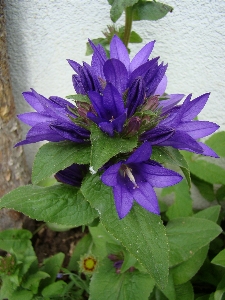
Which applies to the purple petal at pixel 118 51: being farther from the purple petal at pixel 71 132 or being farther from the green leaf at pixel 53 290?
the green leaf at pixel 53 290

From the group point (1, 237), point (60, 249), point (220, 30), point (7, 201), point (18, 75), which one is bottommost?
point (60, 249)

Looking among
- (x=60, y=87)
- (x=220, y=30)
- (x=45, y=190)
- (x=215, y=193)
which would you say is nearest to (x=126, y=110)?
(x=45, y=190)

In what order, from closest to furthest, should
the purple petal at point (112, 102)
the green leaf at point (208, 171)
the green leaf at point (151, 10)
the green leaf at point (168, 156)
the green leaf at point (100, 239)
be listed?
the purple petal at point (112, 102), the green leaf at point (168, 156), the green leaf at point (151, 10), the green leaf at point (100, 239), the green leaf at point (208, 171)

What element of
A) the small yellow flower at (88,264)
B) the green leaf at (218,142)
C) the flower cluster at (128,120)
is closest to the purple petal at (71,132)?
the flower cluster at (128,120)

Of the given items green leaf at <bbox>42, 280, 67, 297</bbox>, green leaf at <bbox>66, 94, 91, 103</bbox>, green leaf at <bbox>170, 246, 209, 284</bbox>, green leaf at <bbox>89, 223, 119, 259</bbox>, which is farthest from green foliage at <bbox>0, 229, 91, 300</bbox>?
green leaf at <bbox>66, 94, 91, 103</bbox>

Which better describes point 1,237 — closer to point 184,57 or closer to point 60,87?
point 60,87

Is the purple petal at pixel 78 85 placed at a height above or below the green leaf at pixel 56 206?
above

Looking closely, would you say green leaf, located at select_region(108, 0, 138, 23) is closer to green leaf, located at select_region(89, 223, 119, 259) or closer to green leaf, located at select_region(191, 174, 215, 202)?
green leaf, located at select_region(89, 223, 119, 259)
